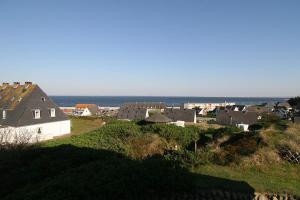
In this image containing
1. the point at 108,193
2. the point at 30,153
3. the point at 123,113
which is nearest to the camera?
the point at 108,193

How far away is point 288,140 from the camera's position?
17.7m

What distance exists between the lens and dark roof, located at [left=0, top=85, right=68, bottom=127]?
3106 cm

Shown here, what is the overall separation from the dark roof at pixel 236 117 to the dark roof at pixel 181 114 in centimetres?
717

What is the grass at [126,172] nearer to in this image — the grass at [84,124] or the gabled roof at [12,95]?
the gabled roof at [12,95]

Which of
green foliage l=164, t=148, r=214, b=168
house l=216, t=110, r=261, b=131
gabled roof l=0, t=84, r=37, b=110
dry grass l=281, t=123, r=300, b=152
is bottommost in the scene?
house l=216, t=110, r=261, b=131

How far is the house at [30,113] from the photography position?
30766 mm

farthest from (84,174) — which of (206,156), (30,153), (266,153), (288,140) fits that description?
(288,140)

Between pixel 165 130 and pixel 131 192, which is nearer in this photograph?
pixel 131 192

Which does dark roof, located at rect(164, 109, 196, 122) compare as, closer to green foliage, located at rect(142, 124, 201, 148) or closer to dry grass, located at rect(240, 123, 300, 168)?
green foliage, located at rect(142, 124, 201, 148)

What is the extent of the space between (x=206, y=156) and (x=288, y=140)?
19.5 ft

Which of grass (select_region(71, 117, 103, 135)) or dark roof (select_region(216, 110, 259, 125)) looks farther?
dark roof (select_region(216, 110, 259, 125))

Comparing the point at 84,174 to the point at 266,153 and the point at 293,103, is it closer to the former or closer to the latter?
the point at 266,153

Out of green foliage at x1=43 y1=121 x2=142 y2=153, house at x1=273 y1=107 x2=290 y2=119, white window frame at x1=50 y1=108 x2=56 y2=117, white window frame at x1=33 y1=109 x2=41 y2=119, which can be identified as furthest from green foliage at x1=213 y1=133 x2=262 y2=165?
house at x1=273 y1=107 x2=290 y2=119

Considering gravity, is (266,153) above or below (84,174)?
below
